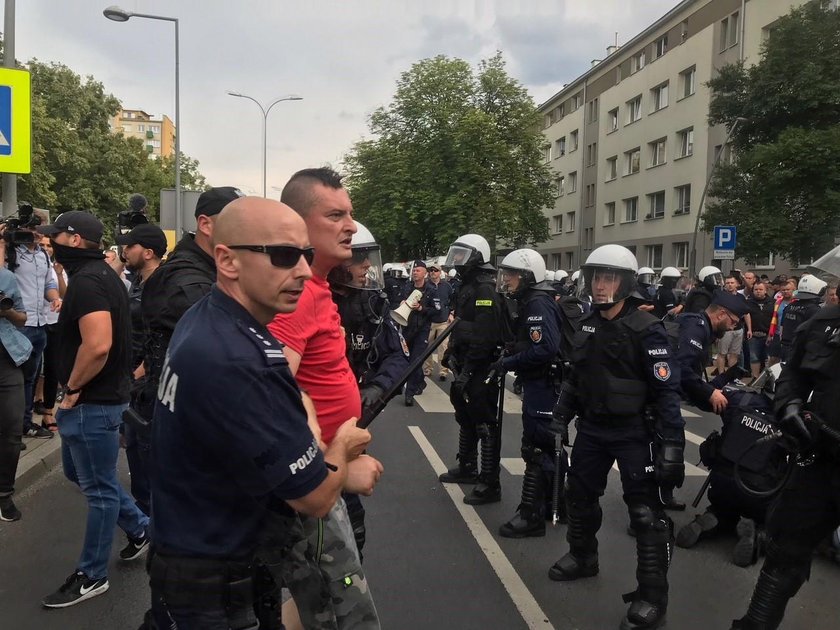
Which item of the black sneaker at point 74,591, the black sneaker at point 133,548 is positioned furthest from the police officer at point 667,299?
the black sneaker at point 74,591

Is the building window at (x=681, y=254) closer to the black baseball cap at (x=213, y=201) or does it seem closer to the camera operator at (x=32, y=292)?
the camera operator at (x=32, y=292)

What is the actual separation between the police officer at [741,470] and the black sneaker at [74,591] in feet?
11.9

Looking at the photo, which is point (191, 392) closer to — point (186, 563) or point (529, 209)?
point (186, 563)

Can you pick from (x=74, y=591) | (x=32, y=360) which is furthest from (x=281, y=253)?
(x=32, y=360)

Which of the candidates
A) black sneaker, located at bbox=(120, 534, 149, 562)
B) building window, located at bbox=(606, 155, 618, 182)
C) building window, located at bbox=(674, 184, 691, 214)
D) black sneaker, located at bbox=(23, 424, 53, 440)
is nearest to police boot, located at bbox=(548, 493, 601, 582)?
black sneaker, located at bbox=(120, 534, 149, 562)

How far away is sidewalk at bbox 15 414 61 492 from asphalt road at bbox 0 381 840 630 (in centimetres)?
13

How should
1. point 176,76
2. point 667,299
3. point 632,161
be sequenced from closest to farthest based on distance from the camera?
1. point 667,299
2. point 176,76
3. point 632,161

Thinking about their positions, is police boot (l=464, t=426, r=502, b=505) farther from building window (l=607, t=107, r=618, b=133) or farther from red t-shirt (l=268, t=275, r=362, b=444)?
building window (l=607, t=107, r=618, b=133)

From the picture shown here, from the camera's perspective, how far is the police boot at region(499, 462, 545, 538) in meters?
4.79

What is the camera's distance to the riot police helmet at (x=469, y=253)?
231 inches

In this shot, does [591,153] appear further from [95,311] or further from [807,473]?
[95,311]

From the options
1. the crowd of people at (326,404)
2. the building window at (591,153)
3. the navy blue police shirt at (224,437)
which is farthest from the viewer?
the building window at (591,153)

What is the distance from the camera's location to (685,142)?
34.8 m

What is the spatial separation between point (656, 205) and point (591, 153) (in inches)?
391
